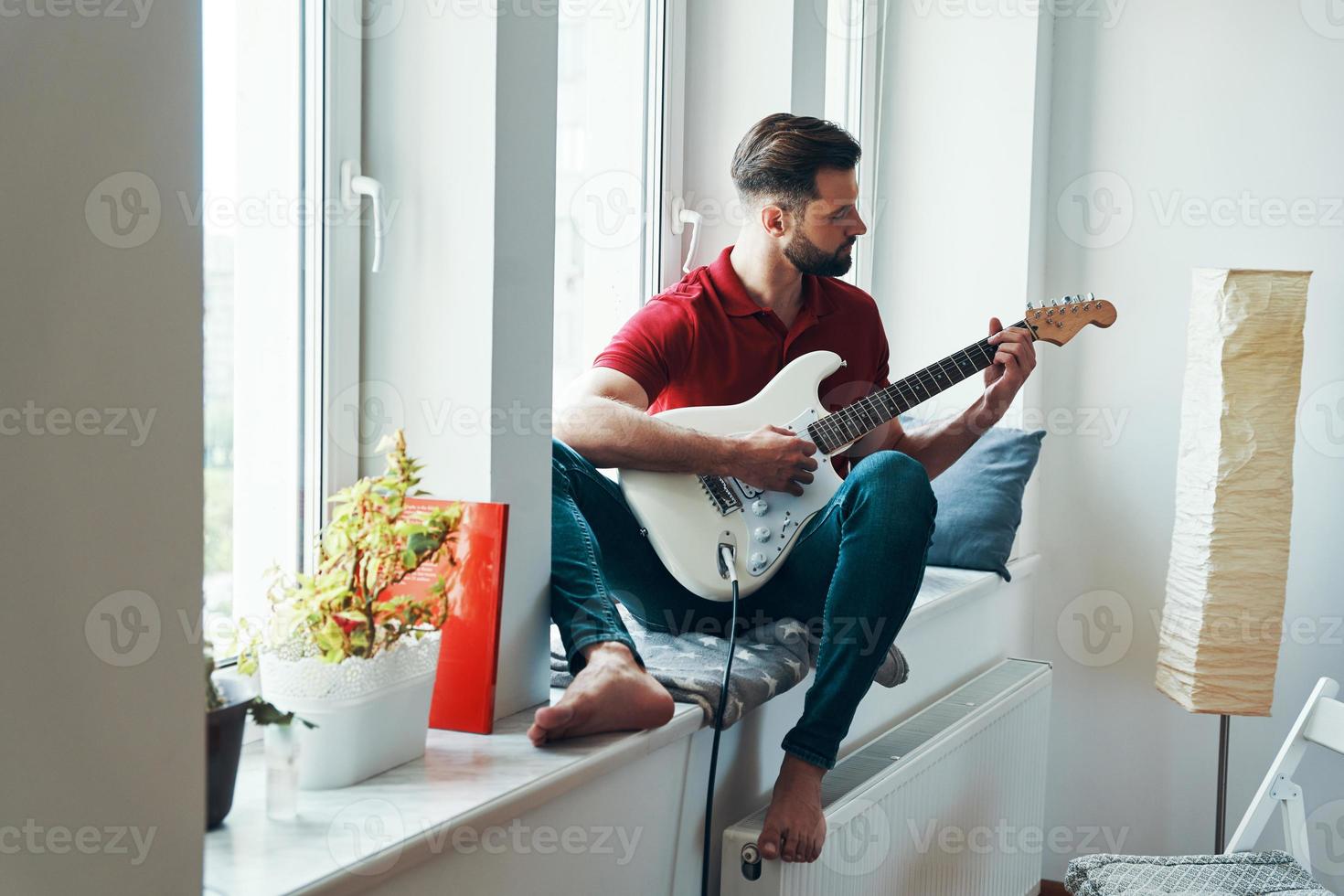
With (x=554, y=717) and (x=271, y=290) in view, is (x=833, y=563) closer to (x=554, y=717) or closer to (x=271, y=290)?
(x=554, y=717)

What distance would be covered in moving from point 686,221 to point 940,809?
110 centimetres

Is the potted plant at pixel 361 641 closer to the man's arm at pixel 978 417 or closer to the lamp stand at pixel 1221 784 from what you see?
the man's arm at pixel 978 417

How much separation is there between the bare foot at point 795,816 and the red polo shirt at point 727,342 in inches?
22.2

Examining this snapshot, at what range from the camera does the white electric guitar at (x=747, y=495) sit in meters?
1.59

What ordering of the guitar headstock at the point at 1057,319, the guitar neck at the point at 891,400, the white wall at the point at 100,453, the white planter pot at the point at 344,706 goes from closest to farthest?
the white wall at the point at 100,453, the white planter pot at the point at 344,706, the guitar neck at the point at 891,400, the guitar headstock at the point at 1057,319

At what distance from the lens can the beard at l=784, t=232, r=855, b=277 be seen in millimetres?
1845

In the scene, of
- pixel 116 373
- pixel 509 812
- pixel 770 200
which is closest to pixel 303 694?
pixel 509 812

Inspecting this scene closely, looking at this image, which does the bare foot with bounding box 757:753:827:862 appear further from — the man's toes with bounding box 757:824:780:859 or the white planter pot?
the white planter pot

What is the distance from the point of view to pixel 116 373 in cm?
72

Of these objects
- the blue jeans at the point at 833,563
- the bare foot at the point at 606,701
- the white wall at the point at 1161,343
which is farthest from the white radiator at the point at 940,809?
the white wall at the point at 1161,343

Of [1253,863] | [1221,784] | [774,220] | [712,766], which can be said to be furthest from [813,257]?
[1221,784]

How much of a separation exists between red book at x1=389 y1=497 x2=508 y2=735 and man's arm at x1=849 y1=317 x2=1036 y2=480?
0.86m

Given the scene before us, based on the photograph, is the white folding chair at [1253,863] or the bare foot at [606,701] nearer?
the bare foot at [606,701]

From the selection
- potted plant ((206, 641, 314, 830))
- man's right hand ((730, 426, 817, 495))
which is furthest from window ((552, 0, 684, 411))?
potted plant ((206, 641, 314, 830))
